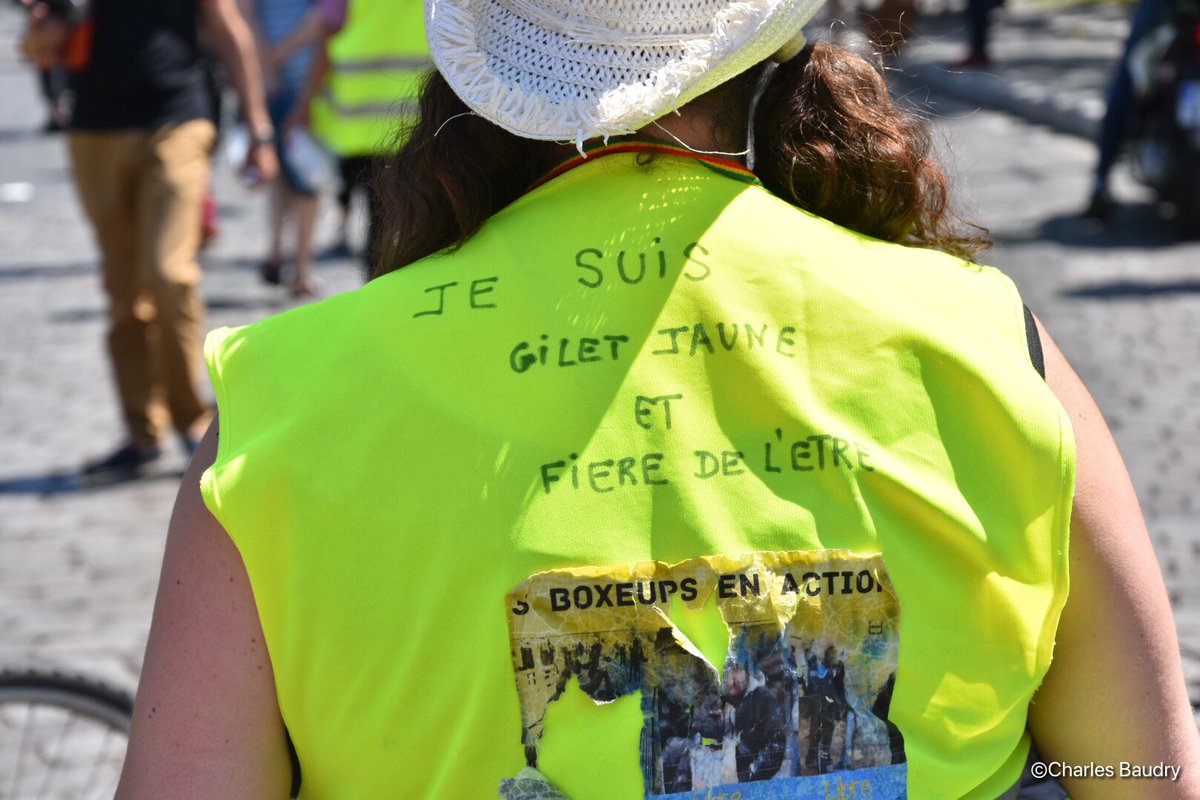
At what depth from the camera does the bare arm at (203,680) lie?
52.9 inches

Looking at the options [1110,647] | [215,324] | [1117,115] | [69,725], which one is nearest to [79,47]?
[215,324]

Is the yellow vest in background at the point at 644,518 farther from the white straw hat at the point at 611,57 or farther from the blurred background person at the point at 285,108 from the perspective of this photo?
the blurred background person at the point at 285,108

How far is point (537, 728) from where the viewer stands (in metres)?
1.31

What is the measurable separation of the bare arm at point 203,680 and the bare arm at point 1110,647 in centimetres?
A: 74

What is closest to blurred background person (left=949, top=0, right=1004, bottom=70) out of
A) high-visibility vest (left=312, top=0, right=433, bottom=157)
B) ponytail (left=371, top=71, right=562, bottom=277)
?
high-visibility vest (left=312, top=0, right=433, bottom=157)

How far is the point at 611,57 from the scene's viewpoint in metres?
1.35

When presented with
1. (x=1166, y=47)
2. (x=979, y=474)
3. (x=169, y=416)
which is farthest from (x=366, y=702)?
(x=1166, y=47)

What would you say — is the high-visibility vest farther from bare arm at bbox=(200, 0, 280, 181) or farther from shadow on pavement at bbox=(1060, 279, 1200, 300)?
shadow on pavement at bbox=(1060, 279, 1200, 300)

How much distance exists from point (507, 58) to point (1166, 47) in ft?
26.0

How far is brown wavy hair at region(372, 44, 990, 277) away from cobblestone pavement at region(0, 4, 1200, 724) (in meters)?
0.30

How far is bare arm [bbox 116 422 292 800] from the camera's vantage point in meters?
1.34

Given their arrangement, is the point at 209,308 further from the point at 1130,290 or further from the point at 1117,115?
the point at 1117,115

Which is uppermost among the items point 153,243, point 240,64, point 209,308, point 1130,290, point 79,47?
point 79,47

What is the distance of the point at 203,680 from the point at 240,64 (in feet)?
16.1
